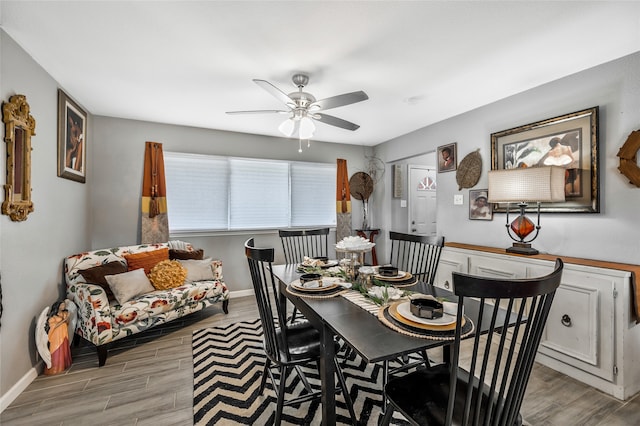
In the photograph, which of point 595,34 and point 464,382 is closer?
point 464,382

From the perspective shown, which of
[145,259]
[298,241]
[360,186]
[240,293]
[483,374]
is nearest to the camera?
[483,374]

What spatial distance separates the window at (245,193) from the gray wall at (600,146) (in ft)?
7.11

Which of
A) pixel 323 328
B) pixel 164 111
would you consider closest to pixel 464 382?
pixel 323 328

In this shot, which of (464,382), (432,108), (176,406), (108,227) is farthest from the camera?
(108,227)

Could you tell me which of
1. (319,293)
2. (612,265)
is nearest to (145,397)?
(319,293)

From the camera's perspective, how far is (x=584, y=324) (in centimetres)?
210

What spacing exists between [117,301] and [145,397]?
100 cm

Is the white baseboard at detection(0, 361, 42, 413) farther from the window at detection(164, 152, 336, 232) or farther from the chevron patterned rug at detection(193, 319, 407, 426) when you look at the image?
the window at detection(164, 152, 336, 232)

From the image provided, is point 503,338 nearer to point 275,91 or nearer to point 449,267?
point 275,91

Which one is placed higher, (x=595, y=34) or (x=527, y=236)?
(x=595, y=34)

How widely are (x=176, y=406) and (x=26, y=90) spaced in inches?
98.1

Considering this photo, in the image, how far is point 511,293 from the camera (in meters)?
0.87

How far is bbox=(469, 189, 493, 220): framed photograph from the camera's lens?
315cm

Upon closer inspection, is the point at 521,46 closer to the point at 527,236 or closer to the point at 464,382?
the point at 527,236
